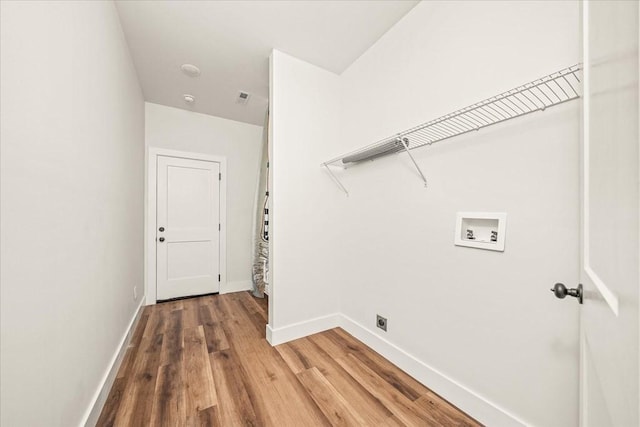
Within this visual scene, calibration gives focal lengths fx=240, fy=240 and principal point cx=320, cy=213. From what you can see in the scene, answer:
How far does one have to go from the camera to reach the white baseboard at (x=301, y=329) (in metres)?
1.99

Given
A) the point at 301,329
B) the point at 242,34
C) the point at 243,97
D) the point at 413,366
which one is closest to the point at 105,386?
the point at 301,329

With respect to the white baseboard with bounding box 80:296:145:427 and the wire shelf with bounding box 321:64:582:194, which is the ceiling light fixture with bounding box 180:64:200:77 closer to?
the wire shelf with bounding box 321:64:582:194

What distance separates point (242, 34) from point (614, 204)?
2331 millimetres

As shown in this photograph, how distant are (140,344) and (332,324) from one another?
165 centimetres

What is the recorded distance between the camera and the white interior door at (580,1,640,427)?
0.29 m

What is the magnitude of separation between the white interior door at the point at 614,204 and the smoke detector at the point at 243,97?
287 cm

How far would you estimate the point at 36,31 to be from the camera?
78 centimetres

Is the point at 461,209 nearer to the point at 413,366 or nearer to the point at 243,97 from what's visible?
the point at 413,366

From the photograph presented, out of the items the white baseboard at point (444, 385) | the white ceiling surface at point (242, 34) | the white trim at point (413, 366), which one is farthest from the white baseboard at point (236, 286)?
the white ceiling surface at point (242, 34)

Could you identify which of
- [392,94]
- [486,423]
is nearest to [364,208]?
[392,94]

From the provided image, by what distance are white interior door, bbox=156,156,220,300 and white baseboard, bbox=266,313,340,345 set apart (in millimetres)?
1802

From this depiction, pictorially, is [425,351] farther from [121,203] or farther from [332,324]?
[121,203]

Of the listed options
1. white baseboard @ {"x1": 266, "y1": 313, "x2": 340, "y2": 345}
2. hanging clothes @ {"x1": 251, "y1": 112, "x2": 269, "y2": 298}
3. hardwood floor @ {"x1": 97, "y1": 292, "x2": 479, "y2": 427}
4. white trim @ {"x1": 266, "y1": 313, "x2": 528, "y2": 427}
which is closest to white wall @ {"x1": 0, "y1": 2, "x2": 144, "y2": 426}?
hardwood floor @ {"x1": 97, "y1": 292, "x2": 479, "y2": 427}

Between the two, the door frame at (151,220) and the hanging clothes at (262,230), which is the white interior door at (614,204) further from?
the door frame at (151,220)
